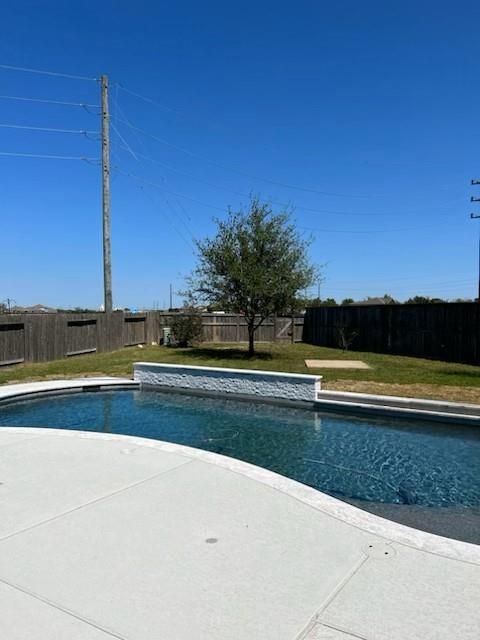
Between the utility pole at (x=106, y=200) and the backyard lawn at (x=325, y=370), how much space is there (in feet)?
7.72

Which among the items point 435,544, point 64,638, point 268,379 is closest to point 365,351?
point 268,379

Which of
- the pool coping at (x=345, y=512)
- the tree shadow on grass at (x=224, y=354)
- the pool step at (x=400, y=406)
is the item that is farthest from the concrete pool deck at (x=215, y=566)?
the tree shadow on grass at (x=224, y=354)

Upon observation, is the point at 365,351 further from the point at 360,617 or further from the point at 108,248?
the point at 360,617

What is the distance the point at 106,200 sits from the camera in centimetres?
1827

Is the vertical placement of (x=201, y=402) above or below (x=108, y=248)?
below

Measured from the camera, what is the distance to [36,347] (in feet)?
47.9

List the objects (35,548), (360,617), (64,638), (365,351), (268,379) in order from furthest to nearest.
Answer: (365,351) → (268,379) → (35,548) → (360,617) → (64,638)

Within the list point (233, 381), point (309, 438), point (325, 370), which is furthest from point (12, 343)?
point (309, 438)

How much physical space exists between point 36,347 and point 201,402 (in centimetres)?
729

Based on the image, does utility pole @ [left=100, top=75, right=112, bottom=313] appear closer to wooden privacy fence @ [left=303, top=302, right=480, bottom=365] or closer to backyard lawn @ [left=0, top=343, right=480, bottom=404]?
backyard lawn @ [left=0, top=343, right=480, bottom=404]

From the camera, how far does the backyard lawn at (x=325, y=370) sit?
9828 millimetres

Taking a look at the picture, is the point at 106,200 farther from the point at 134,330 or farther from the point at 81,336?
the point at 81,336

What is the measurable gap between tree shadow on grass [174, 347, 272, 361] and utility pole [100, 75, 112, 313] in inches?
156

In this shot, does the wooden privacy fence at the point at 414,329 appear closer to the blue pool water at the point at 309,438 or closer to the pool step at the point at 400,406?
the pool step at the point at 400,406
